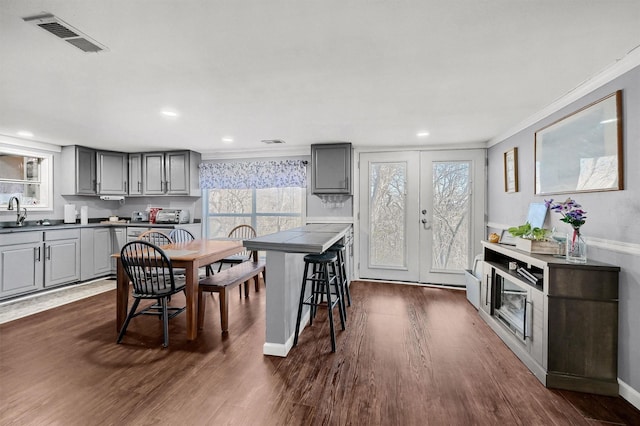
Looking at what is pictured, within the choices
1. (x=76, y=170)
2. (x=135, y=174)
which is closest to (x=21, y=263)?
(x=76, y=170)

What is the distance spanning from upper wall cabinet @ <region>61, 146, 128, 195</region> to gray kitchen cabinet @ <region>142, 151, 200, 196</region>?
41cm

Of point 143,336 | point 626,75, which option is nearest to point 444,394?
point 626,75

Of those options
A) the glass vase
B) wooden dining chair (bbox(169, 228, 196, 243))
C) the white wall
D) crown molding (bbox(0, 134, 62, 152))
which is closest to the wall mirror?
the white wall

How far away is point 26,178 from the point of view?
4340 millimetres

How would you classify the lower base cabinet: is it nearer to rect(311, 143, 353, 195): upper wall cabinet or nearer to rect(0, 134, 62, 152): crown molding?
rect(0, 134, 62, 152): crown molding

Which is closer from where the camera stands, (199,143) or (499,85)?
(499,85)

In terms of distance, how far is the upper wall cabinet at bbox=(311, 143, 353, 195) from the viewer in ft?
14.3

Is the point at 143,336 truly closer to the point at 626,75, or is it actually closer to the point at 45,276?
the point at 45,276

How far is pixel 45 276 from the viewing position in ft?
13.0

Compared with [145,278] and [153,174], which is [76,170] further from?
[145,278]

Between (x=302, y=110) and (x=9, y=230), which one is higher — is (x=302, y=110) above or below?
above

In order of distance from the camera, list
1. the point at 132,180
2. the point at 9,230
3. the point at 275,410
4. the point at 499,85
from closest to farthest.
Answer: the point at 275,410 → the point at 499,85 → the point at 9,230 → the point at 132,180

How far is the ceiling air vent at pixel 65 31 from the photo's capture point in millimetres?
1465

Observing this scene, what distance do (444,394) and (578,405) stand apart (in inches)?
31.6
